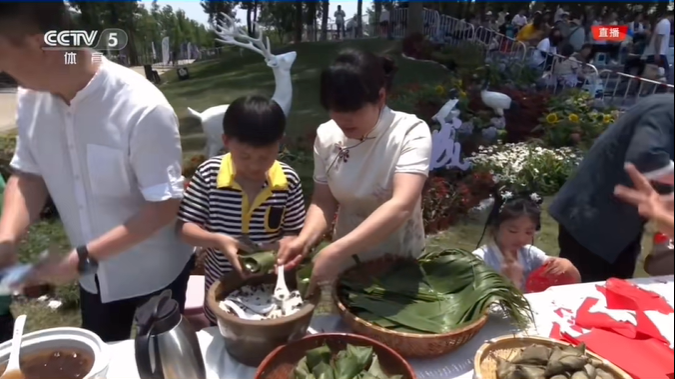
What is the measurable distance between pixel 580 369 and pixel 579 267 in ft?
3.99

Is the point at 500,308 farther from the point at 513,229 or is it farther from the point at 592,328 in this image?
the point at 513,229

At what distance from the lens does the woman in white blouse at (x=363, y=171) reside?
1326mm

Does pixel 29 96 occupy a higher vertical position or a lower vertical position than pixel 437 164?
higher

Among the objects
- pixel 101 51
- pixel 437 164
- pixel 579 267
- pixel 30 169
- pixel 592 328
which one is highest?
pixel 101 51

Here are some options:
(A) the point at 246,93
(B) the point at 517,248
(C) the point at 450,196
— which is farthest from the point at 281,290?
(A) the point at 246,93

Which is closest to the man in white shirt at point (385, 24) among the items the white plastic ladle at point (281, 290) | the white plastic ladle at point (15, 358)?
the white plastic ladle at point (281, 290)

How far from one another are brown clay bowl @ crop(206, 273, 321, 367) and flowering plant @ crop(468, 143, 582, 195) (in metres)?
4.07

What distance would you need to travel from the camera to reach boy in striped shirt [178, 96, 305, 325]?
4.85ft

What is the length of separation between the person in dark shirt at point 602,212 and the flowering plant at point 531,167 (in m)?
2.81

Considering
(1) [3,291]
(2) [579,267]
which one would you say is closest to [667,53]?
(2) [579,267]

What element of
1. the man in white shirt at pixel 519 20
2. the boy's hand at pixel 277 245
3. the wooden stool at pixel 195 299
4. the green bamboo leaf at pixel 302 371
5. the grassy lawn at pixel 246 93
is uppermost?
the man in white shirt at pixel 519 20

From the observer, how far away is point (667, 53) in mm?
6309

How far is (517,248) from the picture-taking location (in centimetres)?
196

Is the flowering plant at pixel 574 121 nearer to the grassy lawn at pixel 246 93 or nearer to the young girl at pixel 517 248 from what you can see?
the grassy lawn at pixel 246 93
